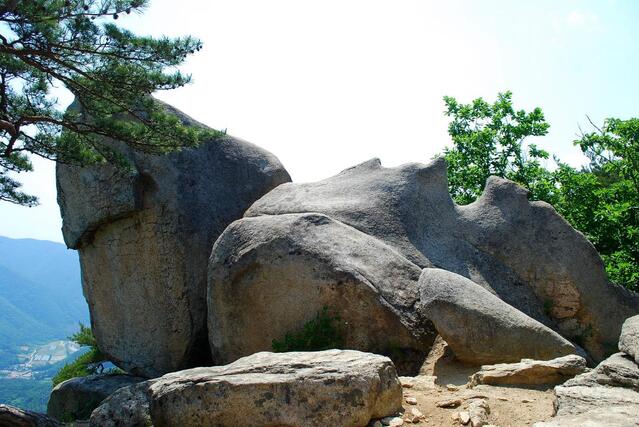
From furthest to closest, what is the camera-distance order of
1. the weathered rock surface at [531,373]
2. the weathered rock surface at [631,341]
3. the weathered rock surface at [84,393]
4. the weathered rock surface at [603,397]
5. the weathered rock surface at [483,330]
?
the weathered rock surface at [84,393], the weathered rock surface at [483,330], the weathered rock surface at [531,373], the weathered rock surface at [631,341], the weathered rock surface at [603,397]

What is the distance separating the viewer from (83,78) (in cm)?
978

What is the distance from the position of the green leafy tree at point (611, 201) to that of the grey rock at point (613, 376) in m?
8.84

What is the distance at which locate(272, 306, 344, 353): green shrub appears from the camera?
33.8 ft

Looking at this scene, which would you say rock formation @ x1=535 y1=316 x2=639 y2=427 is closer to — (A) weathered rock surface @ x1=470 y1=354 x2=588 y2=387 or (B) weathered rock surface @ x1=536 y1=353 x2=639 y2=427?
(B) weathered rock surface @ x1=536 y1=353 x2=639 y2=427

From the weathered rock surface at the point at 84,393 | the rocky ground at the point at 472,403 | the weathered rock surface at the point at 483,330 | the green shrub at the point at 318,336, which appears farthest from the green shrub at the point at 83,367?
the rocky ground at the point at 472,403

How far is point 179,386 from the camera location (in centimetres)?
713

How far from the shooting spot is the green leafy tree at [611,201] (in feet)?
53.0

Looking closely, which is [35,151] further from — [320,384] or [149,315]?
[320,384]

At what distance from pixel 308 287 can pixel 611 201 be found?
10.1 metres

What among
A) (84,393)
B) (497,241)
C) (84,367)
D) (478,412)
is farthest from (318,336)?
(84,367)

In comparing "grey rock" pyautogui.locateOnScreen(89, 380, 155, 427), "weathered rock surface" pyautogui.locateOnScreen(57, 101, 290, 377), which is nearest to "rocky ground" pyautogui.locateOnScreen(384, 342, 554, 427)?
"grey rock" pyautogui.locateOnScreen(89, 380, 155, 427)

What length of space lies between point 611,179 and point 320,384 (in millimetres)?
19140

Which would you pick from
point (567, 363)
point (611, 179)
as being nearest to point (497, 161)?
point (611, 179)

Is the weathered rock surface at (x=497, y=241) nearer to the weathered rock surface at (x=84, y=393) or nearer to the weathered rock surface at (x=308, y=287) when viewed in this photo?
the weathered rock surface at (x=308, y=287)
